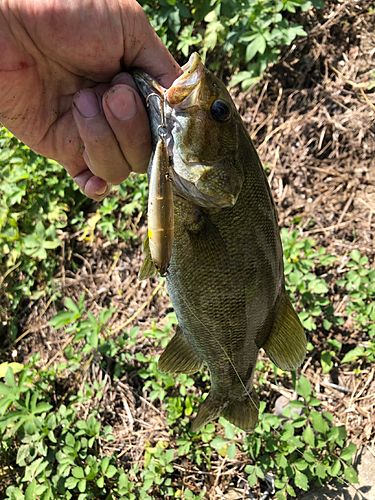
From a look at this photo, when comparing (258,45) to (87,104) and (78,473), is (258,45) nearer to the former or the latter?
(87,104)

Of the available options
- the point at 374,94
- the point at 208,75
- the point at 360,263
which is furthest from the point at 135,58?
the point at 374,94

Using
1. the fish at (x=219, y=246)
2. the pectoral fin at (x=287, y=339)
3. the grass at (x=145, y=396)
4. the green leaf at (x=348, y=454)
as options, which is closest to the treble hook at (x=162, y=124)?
the fish at (x=219, y=246)

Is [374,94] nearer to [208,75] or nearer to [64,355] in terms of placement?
[208,75]

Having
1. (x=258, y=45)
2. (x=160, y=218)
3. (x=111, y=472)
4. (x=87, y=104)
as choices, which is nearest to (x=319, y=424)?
(x=111, y=472)

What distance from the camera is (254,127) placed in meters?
4.42

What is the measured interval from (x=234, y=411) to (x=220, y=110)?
156 cm

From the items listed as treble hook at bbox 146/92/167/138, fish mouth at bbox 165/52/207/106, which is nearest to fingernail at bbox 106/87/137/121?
treble hook at bbox 146/92/167/138

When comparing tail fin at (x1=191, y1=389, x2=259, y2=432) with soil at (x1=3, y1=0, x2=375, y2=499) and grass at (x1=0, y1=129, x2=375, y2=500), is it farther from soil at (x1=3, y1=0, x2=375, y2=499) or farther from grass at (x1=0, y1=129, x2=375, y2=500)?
soil at (x1=3, y1=0, x2=375, y2=499)

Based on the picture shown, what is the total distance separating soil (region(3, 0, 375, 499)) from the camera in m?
3.37

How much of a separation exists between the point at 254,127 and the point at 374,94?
1243mm

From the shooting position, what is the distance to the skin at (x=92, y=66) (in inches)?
67.5

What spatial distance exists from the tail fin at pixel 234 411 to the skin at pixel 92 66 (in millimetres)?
1325

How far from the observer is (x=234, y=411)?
2.12 meters

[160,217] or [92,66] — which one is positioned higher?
[92,66]
